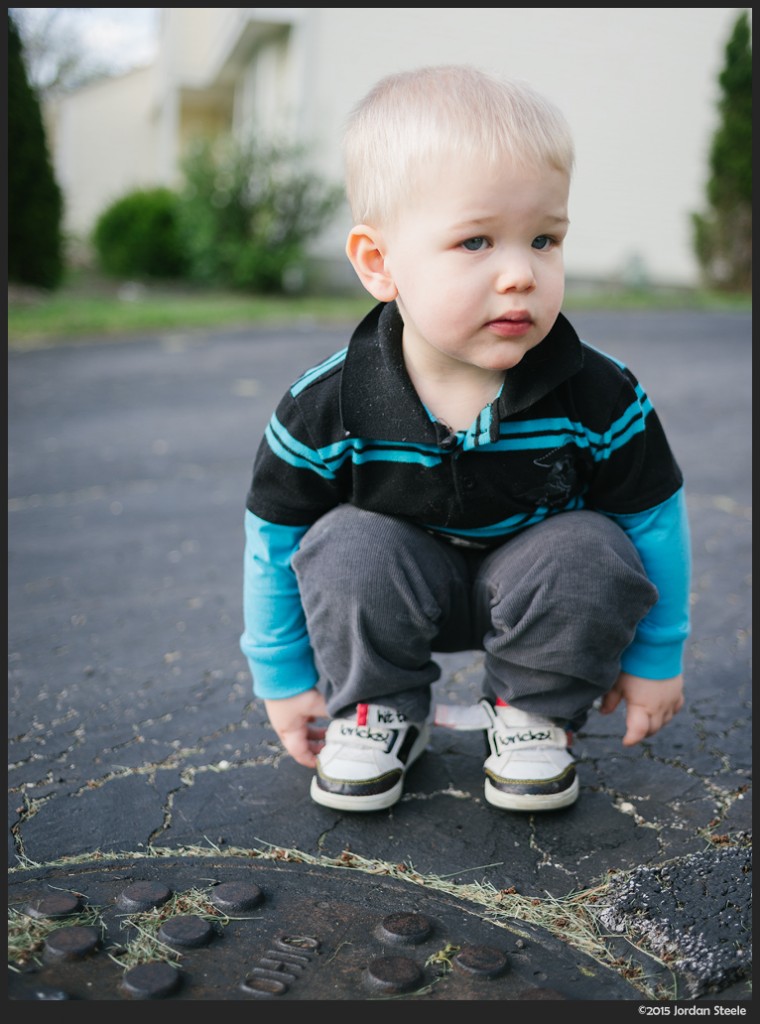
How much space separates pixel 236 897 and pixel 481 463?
813 millimetres

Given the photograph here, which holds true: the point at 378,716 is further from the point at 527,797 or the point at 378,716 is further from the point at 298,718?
the point at 527,797

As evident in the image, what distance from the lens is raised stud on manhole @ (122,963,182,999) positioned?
134 cm

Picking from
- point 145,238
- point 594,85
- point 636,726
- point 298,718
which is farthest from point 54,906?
point 145,238

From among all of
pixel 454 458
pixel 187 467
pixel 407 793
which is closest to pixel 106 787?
pixel 407 793

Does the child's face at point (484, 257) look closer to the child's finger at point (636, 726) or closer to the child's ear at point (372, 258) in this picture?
the child's ear at point (372, 258)

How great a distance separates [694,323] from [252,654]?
778 cm

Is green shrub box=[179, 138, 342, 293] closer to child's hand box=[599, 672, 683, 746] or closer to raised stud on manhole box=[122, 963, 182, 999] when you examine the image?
child's hand box=[599, 672, 683, 746]

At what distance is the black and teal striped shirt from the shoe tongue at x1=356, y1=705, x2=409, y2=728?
0.59ft

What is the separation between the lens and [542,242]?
5.60 feet

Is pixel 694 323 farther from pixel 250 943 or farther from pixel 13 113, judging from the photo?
pixel 250 943

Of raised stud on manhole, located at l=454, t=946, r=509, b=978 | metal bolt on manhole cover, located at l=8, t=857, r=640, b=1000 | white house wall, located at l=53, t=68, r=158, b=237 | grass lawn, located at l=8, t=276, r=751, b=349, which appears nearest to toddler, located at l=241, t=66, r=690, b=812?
metal bolt on manhole cover, located at l=8, t=857, r=640, b=1000

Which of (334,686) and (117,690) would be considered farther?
(117,690)
